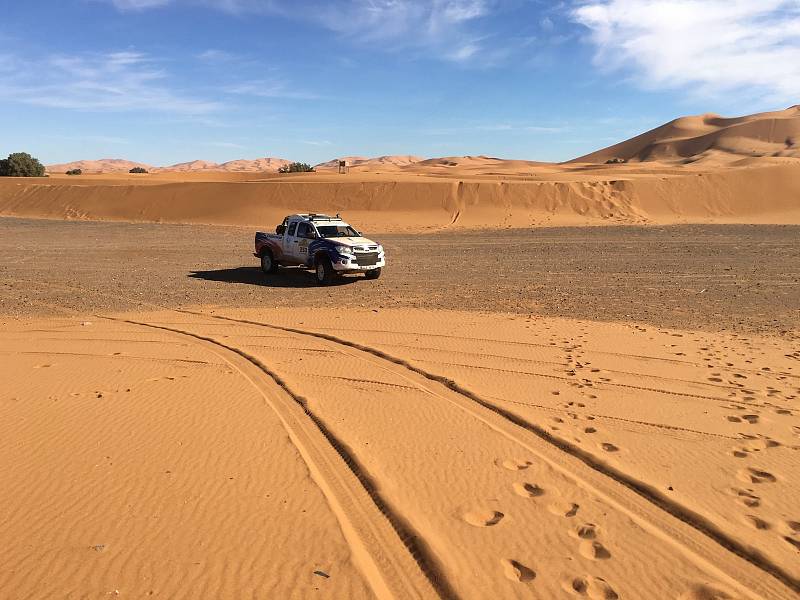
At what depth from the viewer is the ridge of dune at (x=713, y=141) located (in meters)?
103

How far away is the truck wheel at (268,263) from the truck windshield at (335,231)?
2104 millimetres

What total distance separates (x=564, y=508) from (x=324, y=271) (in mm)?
12634

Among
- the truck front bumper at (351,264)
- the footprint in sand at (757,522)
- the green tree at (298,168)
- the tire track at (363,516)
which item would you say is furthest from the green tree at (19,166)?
the footprint in sand at (757,522)

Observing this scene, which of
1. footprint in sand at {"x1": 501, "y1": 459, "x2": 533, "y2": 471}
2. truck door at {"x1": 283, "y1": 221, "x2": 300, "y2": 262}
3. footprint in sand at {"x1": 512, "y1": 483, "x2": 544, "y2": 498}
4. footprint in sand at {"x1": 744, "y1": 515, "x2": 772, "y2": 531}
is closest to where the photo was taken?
footprint in sand at {"x1": 744, "y1": 515, "x2": 772, "y2": 531}

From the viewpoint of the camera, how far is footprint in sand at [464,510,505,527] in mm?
4617

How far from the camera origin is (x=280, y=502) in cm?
491

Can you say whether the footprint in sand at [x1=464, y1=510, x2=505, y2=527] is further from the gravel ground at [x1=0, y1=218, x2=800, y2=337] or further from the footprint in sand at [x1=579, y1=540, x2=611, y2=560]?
the gravel ground at [x1=0, y1=218, x2=800, y2=337]

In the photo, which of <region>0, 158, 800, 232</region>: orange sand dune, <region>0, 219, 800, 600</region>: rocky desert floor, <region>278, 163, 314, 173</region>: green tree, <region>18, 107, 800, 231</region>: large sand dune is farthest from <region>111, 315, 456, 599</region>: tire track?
<region>278, 163, 314, 173</region>: green tree

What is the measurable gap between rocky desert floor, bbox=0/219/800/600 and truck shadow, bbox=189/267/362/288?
3.48 meters

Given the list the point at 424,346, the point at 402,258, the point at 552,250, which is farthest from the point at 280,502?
the point at 552,250

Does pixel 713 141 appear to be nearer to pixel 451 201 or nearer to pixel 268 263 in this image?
pixel 451 201

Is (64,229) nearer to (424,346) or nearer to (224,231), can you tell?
(224,231)

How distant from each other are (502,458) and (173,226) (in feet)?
124

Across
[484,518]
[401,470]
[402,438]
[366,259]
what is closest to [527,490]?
[484,518]
